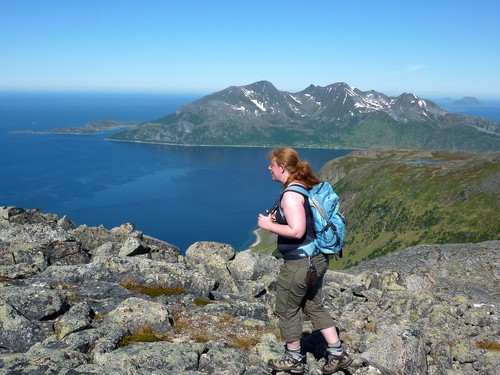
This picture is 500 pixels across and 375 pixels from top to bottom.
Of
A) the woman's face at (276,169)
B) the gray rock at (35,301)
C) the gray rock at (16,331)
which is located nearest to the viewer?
the woman's face at (276,169)

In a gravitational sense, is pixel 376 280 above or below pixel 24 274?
below

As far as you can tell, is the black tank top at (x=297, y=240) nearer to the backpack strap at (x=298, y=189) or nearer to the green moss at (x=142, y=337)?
the backpack strap at (x=298, y=189)

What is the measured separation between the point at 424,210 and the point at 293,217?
16351cm

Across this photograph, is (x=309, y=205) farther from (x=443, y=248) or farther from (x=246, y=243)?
(x=246, y=243)

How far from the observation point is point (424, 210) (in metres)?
158

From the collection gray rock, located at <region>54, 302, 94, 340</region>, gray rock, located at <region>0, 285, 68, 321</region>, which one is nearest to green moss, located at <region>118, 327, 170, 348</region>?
gray rock, located at <region>54, 302, 94, 340</region>

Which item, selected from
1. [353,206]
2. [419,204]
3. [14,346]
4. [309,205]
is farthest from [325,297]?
[353,206]

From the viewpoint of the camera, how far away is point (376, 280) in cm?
2439

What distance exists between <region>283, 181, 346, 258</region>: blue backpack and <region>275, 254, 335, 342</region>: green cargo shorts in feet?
1.01

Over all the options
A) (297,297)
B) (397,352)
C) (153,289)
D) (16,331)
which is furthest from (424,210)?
(16,331)

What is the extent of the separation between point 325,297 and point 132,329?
34.1ft

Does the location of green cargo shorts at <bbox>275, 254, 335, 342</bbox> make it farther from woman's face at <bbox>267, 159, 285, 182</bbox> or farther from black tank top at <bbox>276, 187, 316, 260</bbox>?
woman's face at <bbox>267, 159, 285, 182</bbox>

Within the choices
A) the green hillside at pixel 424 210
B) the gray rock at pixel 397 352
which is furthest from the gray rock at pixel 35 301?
the green hillside at pixel 424 210

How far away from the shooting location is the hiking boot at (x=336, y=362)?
1055cm
